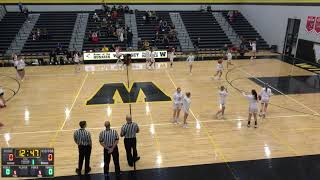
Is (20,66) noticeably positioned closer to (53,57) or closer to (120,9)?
(53,57)

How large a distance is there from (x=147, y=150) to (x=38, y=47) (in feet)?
74.2

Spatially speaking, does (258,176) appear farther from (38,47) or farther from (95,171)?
(38,47)

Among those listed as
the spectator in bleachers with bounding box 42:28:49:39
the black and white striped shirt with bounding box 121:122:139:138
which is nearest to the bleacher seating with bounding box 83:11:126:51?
the spectator in bleachers with bounding box 42:28:49:39

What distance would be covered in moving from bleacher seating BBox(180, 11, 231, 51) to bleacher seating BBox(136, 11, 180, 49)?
2.00m

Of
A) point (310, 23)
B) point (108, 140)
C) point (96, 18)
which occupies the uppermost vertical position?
point (310, 23)

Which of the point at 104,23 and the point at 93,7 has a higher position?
the point at 93,7

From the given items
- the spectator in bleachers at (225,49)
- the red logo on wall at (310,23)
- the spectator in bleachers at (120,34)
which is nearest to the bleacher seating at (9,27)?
the spectator in bleachers at (120,34)

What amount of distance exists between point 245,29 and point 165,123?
25.1 metres

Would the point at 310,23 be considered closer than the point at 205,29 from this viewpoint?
Yes

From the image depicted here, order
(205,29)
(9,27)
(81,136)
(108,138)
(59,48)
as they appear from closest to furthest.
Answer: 1. (108,138)
2. (81,136)
3. (59,48)
4. (9,27)
5. (205,29)

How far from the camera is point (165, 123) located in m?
13.6

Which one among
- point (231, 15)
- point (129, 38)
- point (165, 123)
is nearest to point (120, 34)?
point (129, 38)

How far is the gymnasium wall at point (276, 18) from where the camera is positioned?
26.6 metres

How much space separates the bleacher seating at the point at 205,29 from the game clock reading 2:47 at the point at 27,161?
998 inches
